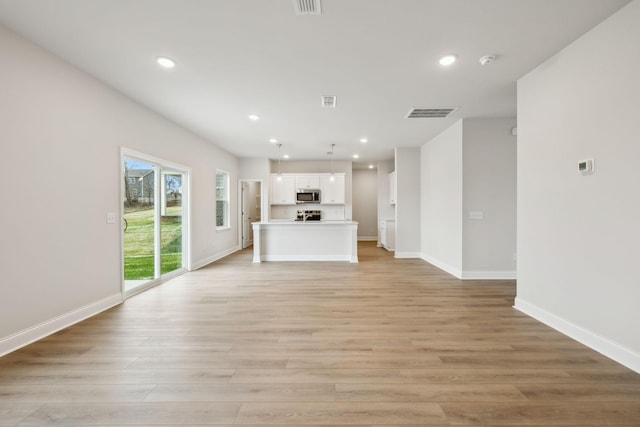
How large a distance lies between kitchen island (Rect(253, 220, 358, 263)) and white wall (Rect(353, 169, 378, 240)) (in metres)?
4.04

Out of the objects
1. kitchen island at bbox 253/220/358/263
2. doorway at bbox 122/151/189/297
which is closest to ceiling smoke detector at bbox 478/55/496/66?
kitchen island at bbox 253/220/358/263

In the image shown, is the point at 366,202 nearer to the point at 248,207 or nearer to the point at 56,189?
the point at 248,207

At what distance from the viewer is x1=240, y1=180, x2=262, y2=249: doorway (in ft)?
28.0

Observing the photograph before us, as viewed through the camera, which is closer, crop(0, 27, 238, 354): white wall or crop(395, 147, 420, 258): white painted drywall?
crop(0, 27, 238, 354): white wall

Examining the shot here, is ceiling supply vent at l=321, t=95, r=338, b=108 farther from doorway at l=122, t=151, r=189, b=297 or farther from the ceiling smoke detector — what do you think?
doorway at l=122, t=151, r=189, b=297

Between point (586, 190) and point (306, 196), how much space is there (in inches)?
260

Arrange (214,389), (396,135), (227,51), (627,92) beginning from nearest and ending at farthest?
(214,389) → (627,92) → (227,51) → (396,135)

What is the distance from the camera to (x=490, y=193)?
4641 millimetres

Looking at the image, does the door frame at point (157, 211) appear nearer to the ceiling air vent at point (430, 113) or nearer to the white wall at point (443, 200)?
the ceiling air vent at point (430, 113)

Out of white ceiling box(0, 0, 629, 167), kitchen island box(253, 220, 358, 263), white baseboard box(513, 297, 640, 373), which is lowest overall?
white baseboard box(513, 297, 640, 373)

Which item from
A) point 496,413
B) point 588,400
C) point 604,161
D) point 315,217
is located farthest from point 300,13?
point 315,217

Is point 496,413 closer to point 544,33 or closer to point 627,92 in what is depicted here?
point 627,92

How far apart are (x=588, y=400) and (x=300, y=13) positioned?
3.40 meters

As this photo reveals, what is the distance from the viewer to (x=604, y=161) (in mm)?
2328
